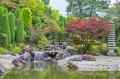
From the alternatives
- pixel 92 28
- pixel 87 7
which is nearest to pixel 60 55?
pixel 92 28

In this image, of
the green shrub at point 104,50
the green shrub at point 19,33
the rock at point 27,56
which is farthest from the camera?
the green shrub at point 19,33

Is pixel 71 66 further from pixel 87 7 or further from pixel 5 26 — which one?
pixel 87 7

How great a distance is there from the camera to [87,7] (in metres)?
55.0

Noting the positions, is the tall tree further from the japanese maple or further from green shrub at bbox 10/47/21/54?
green shrub at bbox 10/47/21/54

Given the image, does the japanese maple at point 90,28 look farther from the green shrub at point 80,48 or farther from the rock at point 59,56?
the rock at point 59,56

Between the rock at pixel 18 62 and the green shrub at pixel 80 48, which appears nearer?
the rock at pixel 18 62

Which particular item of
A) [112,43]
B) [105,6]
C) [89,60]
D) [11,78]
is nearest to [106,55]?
[112,43]

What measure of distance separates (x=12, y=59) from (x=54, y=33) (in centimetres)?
1240

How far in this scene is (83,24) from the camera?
29.3 m

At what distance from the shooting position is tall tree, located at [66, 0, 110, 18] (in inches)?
2148

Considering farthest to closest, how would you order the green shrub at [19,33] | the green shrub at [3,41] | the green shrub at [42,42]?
the green shrub at [42,42] < the green shrub at [19,33] < the green shrub at [3,41]

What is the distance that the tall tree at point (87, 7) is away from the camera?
179 feet

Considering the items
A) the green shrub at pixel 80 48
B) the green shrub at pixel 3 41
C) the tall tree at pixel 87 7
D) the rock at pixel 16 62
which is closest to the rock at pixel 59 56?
the green shrub at pixel 80 48

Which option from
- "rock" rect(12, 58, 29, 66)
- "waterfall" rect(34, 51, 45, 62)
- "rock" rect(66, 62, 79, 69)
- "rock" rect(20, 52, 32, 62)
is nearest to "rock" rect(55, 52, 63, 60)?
"waterfall" rect(34, 51, 45, 62)
